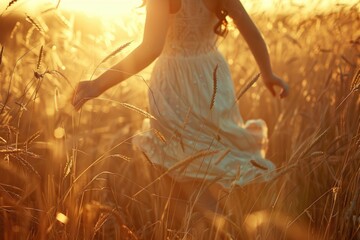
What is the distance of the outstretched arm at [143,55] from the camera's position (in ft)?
6.25

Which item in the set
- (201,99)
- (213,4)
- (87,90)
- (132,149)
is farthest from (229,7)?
(132,149)

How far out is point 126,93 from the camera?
328 cm

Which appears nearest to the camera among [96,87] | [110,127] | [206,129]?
[96,87]

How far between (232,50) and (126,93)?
1.05 meters

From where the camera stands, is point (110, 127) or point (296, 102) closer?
point (110, 127)

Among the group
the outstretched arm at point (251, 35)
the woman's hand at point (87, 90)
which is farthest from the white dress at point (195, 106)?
the woman's hand at point (87, 90)

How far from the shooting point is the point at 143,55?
2000mm

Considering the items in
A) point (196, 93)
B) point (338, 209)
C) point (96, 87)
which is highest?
point (96, 87)

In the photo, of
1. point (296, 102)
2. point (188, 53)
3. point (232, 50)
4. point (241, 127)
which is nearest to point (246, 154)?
point (241, 127)

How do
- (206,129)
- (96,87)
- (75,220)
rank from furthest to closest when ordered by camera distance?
(206,129) → (96,87) → (75,220)

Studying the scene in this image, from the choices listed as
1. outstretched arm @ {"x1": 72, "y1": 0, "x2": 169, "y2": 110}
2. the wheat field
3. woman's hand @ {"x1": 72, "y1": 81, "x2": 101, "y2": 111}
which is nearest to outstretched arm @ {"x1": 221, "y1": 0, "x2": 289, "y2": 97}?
the wheat field

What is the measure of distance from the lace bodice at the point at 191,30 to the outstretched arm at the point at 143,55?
180 mm

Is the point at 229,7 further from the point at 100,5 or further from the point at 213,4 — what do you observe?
the point at 100,5

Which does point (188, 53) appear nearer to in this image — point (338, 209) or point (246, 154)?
point (246, 154)
